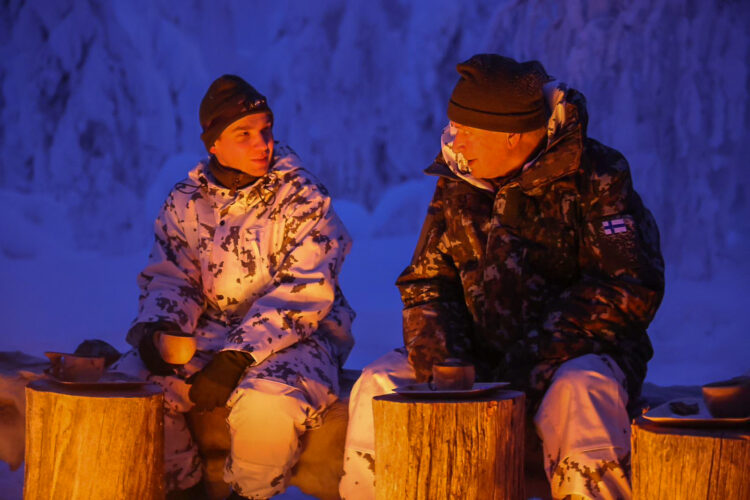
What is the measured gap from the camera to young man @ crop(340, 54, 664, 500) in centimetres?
203

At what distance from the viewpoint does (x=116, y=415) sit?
197 centimetres

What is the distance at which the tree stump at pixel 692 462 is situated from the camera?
4.66 feet

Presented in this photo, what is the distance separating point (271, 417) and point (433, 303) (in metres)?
0.57

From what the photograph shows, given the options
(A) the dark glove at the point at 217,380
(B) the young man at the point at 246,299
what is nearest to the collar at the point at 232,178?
(B) the young man at the point at 246,299

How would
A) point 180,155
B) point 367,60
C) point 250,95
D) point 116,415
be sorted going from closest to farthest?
1. point 116,415
2. point 250,95
3. point 367,60
4. point 180,155

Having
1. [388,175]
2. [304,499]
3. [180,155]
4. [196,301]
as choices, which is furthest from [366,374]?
[180,155]

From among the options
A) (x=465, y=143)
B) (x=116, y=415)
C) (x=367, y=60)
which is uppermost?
(x=367, y=60)

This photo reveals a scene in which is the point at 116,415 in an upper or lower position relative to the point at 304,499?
upper

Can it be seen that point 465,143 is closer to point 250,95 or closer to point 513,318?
point 513,318

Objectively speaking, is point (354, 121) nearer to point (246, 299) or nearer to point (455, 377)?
point (246, 299)

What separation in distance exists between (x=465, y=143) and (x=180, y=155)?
27.2 feet

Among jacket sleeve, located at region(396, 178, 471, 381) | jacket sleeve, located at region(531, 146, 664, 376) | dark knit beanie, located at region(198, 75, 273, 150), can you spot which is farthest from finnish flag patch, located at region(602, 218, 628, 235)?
dark knit beanie, located at region(198, 75, 273, 150)

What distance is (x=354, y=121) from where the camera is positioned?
9.48 metres

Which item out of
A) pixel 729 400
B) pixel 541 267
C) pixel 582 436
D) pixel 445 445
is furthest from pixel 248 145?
pixel 729 400
